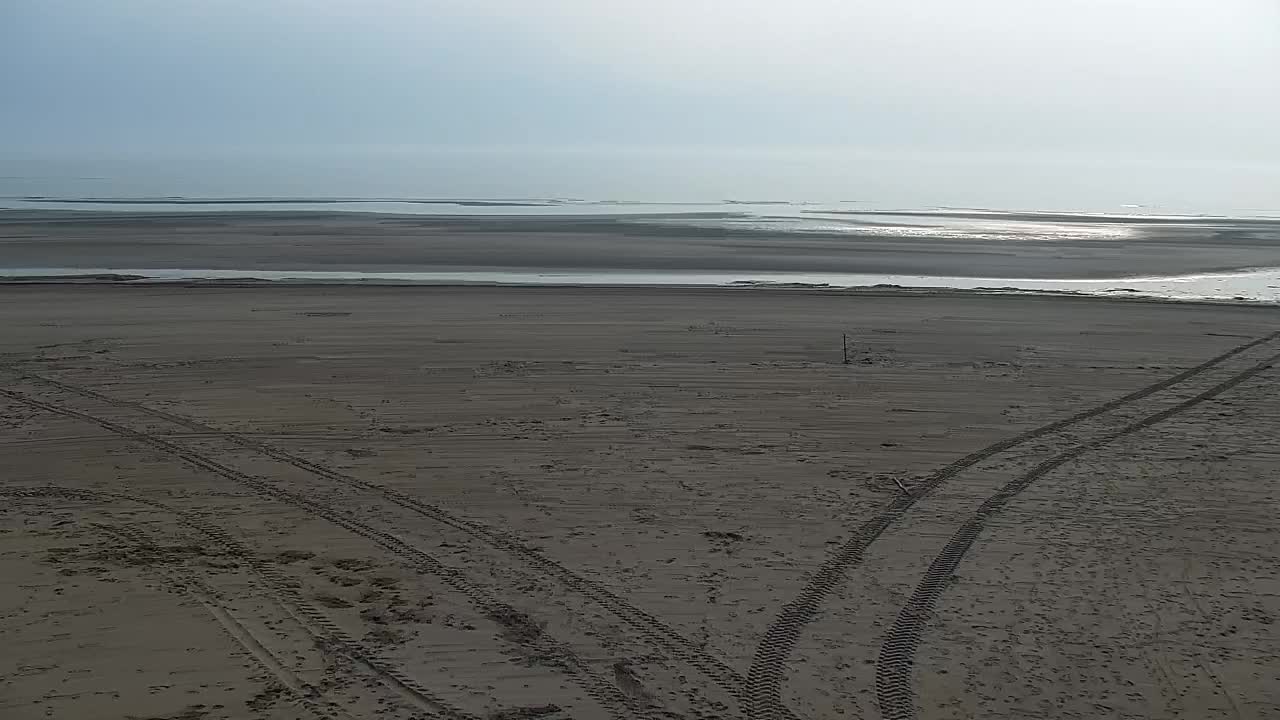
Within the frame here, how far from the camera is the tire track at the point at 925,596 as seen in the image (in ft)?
20.7

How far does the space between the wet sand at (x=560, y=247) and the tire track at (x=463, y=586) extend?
1987 cm

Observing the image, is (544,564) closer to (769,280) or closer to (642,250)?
(769,280)

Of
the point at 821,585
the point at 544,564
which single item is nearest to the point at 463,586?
the point at 544,564

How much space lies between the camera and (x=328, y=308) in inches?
838

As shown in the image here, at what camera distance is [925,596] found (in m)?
7.69

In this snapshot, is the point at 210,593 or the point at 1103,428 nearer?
the point at 210,593

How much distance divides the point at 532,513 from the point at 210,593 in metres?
2.87

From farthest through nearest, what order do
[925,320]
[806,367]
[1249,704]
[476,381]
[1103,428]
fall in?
[925,320] < [806,367] < [476,381] < [1103,428] < [1249,704]

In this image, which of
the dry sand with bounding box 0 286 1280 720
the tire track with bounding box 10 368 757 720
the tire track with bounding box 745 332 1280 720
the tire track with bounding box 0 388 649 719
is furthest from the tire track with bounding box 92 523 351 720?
the tire track with bounding box 745 332 1280 720

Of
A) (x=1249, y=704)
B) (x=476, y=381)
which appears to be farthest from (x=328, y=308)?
(x=1249, y=704)

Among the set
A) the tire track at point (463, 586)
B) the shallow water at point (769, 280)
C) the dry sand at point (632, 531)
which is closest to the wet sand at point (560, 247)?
the shallow water at point (769, 280)

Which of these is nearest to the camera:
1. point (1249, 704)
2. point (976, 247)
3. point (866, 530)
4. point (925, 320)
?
point (1249, 704)

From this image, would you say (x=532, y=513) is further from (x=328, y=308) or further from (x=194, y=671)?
(x=328, y=308)

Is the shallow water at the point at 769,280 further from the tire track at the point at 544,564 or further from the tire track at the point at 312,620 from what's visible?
the tire track at the point at 312,620
